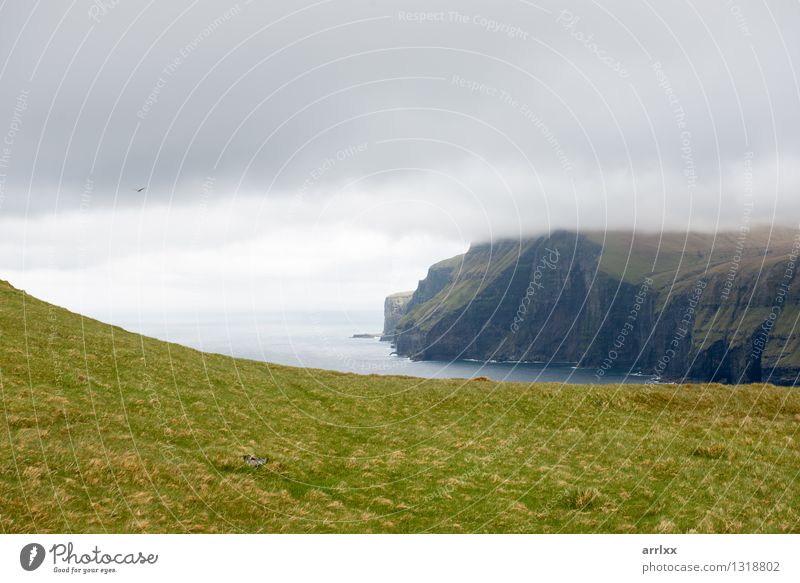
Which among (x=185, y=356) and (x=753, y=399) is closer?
(x=753, y=399)

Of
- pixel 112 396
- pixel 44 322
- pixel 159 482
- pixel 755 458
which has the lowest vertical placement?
pixel 755 458

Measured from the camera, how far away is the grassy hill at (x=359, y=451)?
49.5 feet

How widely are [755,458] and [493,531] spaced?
14752 millimetres

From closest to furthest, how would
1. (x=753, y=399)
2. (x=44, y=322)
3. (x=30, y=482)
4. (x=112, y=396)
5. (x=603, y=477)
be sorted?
(x=30, y=482)
(x=603, y=477)
(x=112, y=396)
(x=753, y=399)
(x=44, y=322)

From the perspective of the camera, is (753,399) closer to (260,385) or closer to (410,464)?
(410,464)

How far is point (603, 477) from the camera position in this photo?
1962 cm

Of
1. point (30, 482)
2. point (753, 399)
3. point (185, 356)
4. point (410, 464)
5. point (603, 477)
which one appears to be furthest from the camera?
point (185, 356)

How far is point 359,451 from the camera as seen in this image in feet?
75.5

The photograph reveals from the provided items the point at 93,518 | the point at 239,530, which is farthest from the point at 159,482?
the point at 239,530

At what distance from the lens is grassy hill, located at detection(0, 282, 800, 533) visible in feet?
49.5

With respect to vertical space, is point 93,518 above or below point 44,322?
below

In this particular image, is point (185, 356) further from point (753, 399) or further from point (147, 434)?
point (753, 399)

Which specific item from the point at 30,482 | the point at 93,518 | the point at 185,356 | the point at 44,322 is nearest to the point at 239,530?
the point at 93,518
